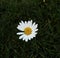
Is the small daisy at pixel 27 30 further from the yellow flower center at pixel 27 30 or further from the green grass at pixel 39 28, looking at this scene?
the green grass at pixel 39 28

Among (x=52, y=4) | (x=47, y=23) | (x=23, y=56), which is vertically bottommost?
(x=23, y=56)

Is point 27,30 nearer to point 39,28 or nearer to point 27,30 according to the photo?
point 27,30

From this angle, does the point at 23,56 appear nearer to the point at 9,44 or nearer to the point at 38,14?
the point at 9,44

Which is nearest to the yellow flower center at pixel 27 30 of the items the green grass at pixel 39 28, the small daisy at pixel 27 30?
the small daisy at pixel 27 30

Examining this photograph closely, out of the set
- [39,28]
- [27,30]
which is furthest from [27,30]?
[39,28]

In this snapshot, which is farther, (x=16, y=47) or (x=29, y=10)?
(x=29, y=10)

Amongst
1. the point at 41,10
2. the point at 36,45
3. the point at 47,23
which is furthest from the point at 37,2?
the point at 36,45
